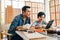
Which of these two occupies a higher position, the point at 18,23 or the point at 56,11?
the point at 56,11

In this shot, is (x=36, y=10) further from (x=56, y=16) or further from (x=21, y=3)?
(x=56, y=16)

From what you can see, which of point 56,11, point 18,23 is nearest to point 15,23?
point 18,23

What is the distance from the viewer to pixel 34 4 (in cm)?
619

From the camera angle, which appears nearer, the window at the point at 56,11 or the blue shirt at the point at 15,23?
the blue shirt at the point at 15,23

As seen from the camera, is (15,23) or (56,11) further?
(56,11)

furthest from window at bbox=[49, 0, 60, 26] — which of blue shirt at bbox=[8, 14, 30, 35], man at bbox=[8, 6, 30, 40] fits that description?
blue shirt at bbox=[8, 14, 30, 35]

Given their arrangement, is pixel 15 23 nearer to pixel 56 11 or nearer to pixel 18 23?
pixel 18 23

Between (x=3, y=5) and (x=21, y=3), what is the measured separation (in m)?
0.88

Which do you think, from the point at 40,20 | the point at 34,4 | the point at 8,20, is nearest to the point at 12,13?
the point at 8,20

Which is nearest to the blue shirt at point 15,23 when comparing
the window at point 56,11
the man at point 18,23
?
the man at point 18,23

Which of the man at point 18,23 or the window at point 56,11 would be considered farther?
the window at point 56,11

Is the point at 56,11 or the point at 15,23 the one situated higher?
the point at 56,11

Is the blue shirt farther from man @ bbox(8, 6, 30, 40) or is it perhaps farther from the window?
the window

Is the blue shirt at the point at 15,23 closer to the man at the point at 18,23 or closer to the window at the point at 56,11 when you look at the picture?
the man at the point at 18,23
